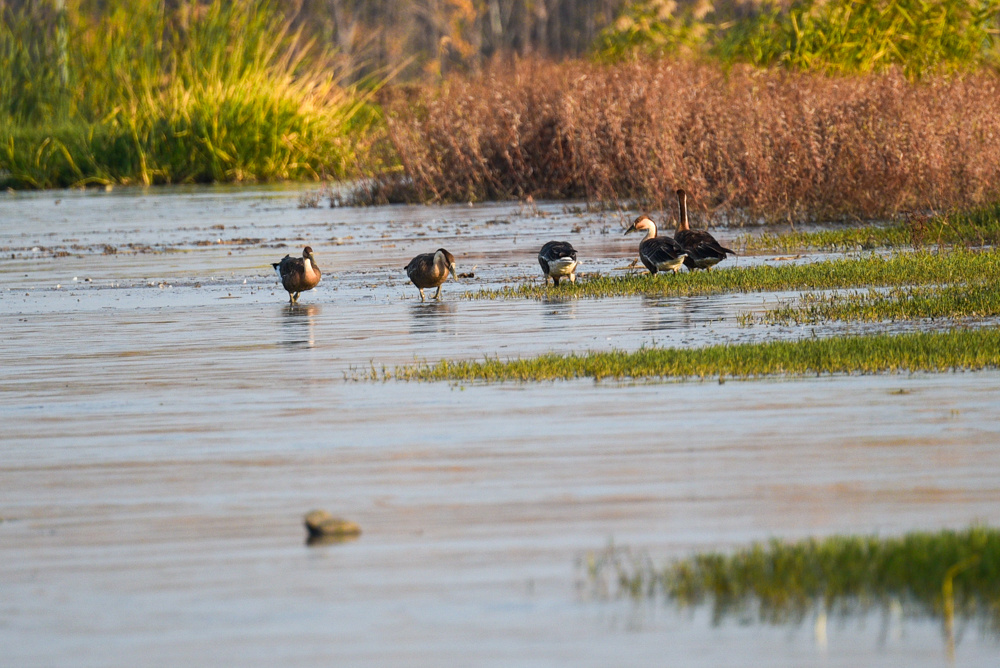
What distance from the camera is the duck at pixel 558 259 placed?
635 inches

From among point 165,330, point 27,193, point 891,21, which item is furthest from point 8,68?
point 165,330

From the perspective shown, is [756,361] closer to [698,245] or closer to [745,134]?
[698,245]

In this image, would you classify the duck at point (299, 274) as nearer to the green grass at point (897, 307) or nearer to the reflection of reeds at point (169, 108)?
the green grass at point (897, 307)

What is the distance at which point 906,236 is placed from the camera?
62.3 ft

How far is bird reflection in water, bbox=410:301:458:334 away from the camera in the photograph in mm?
13906

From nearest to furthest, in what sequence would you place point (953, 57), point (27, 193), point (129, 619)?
point (129, 619), point (953, 57), point (27, 193)

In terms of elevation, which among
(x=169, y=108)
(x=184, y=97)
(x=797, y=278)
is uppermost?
(x=184, y=97)

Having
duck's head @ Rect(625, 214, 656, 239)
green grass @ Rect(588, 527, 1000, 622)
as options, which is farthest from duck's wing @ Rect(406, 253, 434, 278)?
green grass @ Rect(588, 527, 1000, 622)

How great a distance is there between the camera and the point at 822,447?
805 cm

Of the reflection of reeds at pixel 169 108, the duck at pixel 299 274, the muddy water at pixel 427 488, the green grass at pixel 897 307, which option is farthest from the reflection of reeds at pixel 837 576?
the reflection of reeds at pixel 169 108

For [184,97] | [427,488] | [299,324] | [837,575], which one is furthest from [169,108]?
[837,575]

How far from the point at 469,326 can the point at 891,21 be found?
17.9 m

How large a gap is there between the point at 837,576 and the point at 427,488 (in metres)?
2.43

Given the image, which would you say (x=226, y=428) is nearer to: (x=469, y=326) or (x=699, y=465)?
(x=699, y=465)
